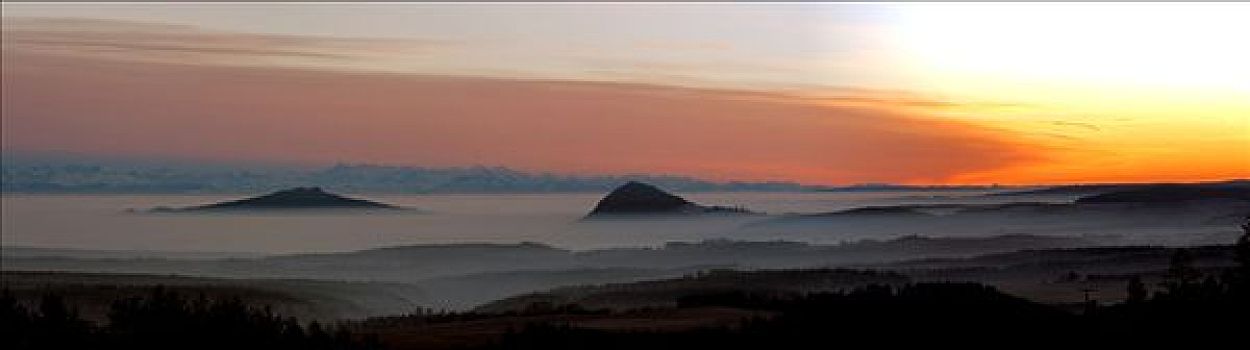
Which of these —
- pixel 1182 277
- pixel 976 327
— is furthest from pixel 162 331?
pixel 1182 277

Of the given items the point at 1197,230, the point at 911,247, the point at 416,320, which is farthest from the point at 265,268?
the point at 416,320

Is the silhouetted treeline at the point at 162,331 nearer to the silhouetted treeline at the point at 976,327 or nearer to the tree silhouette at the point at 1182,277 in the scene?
the silhouetted treeline at the point at 976,327

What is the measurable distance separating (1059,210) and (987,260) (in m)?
78.9

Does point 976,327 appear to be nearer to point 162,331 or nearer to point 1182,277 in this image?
point 1182,277

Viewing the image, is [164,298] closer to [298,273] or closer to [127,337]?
[127,337]

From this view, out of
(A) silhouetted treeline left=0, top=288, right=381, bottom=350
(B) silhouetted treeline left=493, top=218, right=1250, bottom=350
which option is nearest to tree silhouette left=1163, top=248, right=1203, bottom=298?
(B) silhouetted treeline left=493, top=218, right=1250, bottom=350

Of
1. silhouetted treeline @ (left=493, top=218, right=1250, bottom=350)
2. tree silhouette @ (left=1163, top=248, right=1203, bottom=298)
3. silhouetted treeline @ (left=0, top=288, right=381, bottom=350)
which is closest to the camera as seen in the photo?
silhouetted treeline @ (left=0, top=288, right=381, bottom=350)

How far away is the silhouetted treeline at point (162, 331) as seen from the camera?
69.2 ft

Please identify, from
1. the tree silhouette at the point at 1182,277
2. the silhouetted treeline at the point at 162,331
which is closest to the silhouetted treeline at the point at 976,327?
the tree silhouette at the point at 1182,277

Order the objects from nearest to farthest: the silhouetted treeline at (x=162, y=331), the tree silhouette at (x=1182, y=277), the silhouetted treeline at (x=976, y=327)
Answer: the silhouetted treeline at (x=162, y=331), the silhouetted treeline at (x=976, y=327), the tree silhouette at (x=1182, y=277)

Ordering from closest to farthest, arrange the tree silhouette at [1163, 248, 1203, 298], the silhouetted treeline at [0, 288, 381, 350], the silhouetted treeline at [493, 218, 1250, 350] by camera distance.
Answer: the silhouetted treeline at [0, 288, 381, 350] < the silhouetted treeline at [493, 218, 1250, 350] < the tree silhouette at [1163, 248, 1203, 298]

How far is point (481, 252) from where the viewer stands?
141125 mm

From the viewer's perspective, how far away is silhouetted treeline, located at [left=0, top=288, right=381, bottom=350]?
21078mm

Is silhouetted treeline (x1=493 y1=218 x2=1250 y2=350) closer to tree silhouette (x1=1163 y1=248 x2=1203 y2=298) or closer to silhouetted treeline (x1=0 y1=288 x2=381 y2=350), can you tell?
tree silhouette (x1=1163 y1=248 x2=1203 y2=298)
